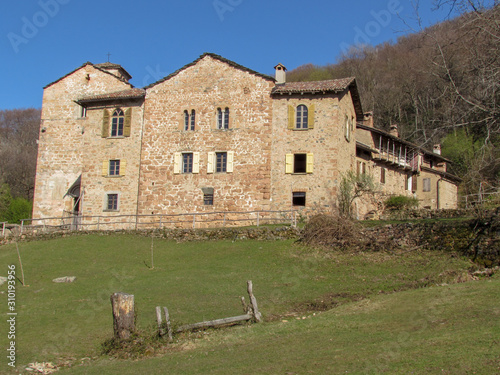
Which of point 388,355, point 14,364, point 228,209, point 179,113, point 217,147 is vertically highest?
point 179,113

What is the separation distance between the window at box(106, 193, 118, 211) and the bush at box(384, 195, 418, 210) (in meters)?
19.3

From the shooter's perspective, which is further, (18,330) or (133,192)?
(133,192)

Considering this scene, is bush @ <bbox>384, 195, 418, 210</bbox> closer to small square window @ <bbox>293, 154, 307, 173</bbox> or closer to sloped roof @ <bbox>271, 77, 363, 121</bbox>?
small square window @ <bbox>293, 154, 307, 173</bbox>

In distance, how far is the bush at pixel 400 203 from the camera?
35188mm

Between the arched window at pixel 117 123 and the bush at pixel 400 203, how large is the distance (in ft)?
64.9

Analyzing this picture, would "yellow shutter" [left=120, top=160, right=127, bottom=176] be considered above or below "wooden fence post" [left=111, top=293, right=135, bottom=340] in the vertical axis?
above

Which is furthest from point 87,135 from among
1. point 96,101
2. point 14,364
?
point 14,364

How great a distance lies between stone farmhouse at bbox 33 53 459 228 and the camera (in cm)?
3116

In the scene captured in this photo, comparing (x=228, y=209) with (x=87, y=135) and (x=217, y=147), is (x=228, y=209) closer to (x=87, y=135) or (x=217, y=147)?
(x=217, y=147)

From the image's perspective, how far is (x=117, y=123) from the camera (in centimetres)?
3516

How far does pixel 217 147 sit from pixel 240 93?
12.7ft

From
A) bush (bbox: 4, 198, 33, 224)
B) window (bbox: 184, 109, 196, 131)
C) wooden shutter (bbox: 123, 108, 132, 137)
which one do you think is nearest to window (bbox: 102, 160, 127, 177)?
wooden shutter (bbox: 123, 108, 132, 137)

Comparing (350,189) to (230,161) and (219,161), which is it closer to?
(230,161)

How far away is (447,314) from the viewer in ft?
40.3
